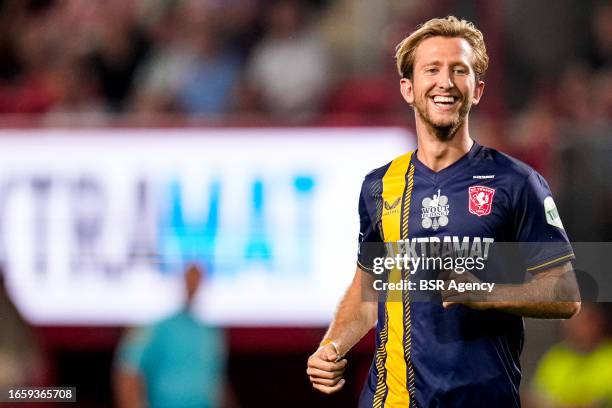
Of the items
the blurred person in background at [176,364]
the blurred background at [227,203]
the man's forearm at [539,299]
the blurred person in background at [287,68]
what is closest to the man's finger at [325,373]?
the man's forearm at [539,299]

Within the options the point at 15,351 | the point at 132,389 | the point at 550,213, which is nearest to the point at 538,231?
the point at 550,213

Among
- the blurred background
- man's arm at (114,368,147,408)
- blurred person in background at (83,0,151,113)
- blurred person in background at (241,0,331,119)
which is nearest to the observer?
man's arm at (114,368,147,408)

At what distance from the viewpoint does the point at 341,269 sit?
795 cm

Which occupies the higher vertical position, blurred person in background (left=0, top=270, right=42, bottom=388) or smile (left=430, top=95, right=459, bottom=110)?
smile (left=430, top=95, right=459, bottom=110)

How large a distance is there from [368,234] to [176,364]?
160 inches

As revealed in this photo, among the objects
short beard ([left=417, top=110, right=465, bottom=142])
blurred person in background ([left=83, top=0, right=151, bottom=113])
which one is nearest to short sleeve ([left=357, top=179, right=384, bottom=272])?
short beard ([left=417, top=110, right=465, bottom=142])

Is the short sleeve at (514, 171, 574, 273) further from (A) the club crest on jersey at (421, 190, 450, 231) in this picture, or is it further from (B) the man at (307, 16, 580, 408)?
(A) the club crest on jersey at (421, 190, 450, 231)

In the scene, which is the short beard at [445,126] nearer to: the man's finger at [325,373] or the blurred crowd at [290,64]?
the man's finger at [325,373]

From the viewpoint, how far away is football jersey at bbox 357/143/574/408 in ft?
11.6

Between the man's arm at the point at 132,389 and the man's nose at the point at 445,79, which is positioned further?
the man's arm at the point at 132,389

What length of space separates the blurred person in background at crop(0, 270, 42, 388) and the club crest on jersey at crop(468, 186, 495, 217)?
330cm

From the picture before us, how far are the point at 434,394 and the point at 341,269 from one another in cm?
438

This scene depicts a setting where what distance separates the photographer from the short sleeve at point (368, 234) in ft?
12.6

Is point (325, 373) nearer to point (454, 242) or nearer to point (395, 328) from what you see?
point (395, 328)
